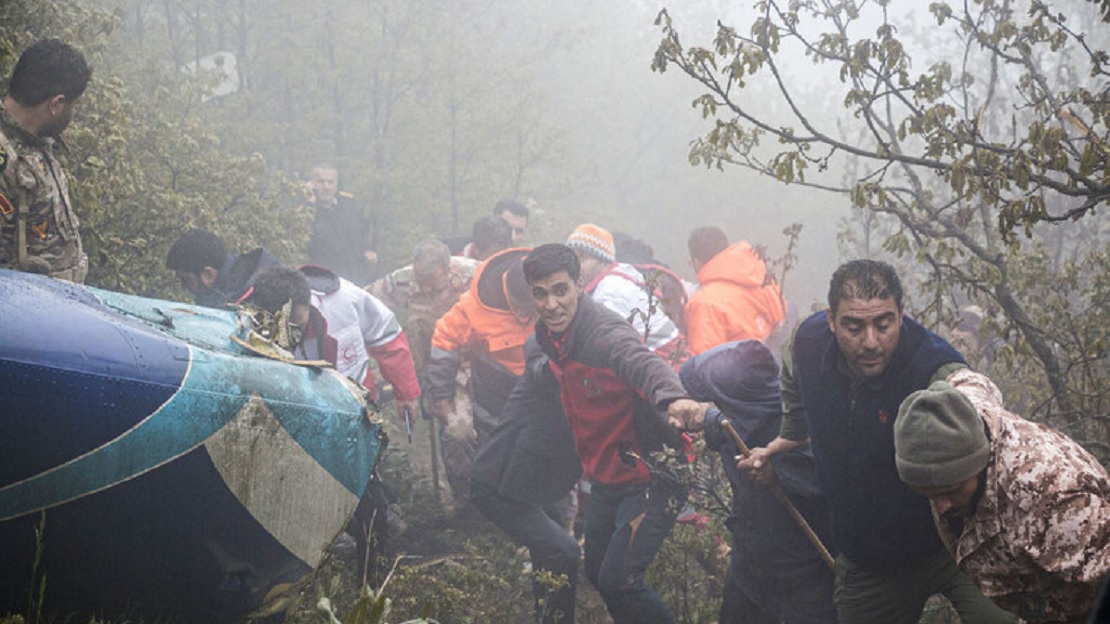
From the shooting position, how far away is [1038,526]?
2502 millimetres

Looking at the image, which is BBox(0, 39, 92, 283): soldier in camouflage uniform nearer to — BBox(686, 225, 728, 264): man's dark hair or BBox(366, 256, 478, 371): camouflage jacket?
BBox(366, 256, 478, 371): camouflage jacket

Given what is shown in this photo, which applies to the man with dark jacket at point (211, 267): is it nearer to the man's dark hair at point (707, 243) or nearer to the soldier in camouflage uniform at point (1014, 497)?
the man's dark hair at point (707, 243)

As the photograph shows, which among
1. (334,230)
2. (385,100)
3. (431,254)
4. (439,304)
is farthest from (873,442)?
(385,100)

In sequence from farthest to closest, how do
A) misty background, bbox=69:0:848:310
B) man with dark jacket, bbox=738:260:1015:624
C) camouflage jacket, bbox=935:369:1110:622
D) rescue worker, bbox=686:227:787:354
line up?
misty background, bbox=69:0:848:310, rescue worker, bbox=686:227:787:354, man with dark jacket, bbox=738:260:1015:624, camouflage jacket, bbox=935:369:1110:622

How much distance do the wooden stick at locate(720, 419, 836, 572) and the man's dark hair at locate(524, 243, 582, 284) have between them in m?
1.43

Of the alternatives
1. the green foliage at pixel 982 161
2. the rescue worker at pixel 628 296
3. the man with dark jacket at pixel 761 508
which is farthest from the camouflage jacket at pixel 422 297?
the man with dark jacket at pixel 761 508

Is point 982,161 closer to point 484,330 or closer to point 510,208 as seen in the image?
point 484,330

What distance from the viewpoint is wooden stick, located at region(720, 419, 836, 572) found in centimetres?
396

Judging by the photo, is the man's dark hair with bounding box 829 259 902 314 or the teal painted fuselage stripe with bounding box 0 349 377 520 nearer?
the teal painted fuselage stripe with bounding box 0 349 377 520

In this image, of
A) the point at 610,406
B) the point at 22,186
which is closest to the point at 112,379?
the point at 22,186

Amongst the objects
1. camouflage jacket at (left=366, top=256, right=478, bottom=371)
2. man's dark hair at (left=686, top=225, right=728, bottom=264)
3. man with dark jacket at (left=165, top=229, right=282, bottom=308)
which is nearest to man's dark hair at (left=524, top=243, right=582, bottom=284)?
man with dark jacket at (left=165, top=229, right=282, bottom=308)

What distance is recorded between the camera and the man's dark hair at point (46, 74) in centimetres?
423

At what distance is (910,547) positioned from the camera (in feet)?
11.3

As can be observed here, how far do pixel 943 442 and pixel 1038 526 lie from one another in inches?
12.9
